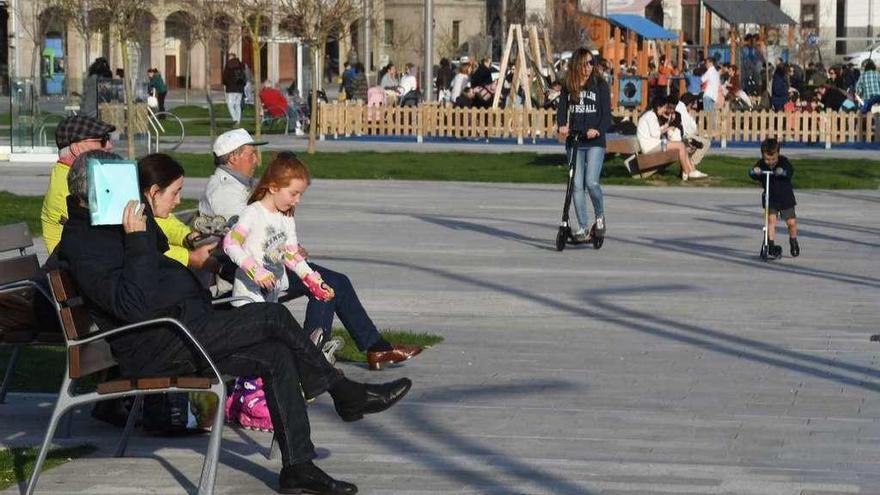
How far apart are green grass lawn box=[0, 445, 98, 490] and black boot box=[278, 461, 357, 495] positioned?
108 centimetres

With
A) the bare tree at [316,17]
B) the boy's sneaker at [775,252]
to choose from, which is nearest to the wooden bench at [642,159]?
the bare tree at [316,17]

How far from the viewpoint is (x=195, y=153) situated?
3094 cm

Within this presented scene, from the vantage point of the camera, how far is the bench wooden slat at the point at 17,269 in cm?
841

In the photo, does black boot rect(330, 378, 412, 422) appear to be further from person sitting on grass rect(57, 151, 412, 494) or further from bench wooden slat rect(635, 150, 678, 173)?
bench wooden slat rect(635, 150, 678, 173)

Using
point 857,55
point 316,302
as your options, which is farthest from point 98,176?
point 857,55

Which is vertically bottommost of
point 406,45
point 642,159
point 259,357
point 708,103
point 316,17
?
point 259,357

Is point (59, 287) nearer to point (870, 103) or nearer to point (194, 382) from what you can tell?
point (194, 382)

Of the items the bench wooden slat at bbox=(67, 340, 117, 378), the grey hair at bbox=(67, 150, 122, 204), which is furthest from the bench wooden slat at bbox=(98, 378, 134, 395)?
the grey hair at bbox=(67, 150, 122, 204)

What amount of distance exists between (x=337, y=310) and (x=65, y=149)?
1.79 meters

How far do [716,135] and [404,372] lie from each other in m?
25.2

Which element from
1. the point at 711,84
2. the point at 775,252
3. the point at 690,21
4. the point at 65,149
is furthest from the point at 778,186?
the point at 690,21

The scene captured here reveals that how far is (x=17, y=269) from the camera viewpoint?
854cm

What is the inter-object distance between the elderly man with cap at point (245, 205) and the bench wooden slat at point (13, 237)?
1.06 m

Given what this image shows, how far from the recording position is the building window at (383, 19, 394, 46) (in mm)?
84688
